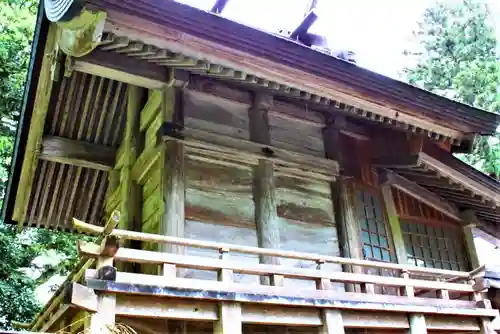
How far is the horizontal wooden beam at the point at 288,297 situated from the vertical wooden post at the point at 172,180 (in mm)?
1147

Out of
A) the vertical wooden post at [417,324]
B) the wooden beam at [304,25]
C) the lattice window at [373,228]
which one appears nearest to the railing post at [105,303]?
the vertical wooden post at [417,324]

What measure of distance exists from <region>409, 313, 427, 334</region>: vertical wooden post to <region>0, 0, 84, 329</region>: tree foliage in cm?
960

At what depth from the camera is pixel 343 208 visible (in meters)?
8.02

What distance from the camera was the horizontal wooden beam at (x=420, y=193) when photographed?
30.9 feet

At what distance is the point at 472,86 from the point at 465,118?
10551 mm

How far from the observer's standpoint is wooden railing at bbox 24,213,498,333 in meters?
4.61

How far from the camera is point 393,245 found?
8844 mm

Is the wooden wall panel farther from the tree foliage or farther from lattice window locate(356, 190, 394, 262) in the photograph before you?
the tree foliage

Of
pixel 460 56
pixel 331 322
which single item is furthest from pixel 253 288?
pixel 460 56

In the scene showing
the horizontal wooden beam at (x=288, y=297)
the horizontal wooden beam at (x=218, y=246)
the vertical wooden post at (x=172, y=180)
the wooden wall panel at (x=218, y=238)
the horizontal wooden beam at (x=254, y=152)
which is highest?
the horizontal wooden beam at (x=254, y=152)

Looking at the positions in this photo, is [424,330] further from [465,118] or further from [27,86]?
[27,86]

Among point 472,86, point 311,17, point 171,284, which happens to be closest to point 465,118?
point 311,17

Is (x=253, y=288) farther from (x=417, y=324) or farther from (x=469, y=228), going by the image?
(x=469, y=228)

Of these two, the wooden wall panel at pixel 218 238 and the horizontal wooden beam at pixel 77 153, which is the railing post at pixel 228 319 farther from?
the horizontal wooden beam at pixel 77 153
